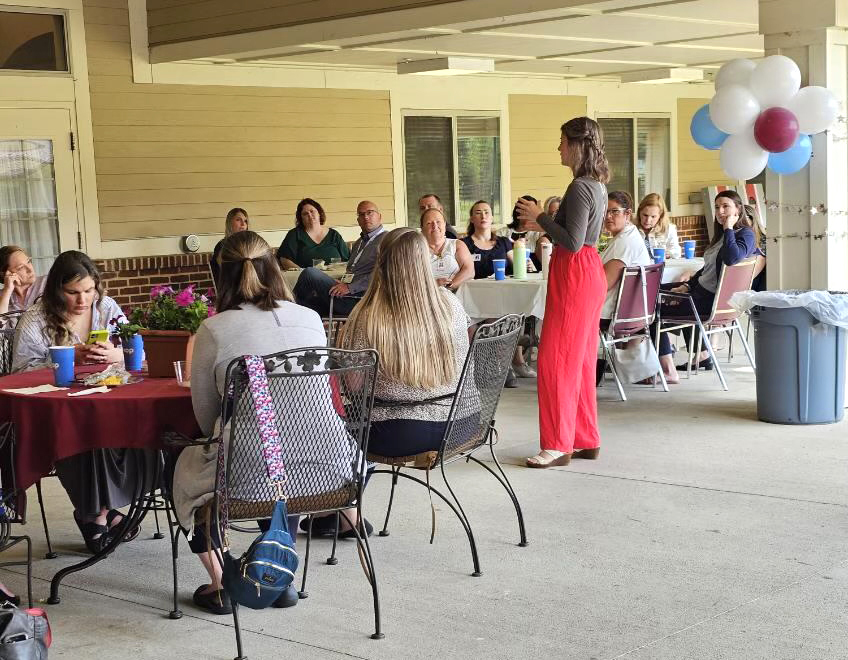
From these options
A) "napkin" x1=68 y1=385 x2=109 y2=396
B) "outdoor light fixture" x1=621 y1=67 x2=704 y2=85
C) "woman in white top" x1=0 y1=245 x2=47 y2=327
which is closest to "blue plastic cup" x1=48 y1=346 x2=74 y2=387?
"napkin" x1=68 y1=385 x2=109 y2=396

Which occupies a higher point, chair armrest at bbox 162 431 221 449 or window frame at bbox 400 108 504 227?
window frame at bbox 400 108 504 227

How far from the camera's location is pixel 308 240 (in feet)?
34.5

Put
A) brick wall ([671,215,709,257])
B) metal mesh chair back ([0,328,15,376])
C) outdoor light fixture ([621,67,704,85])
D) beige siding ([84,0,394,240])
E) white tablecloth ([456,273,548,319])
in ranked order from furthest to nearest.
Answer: brick wall ([671,215,709,257]), outdoor light fixture ([621,67,704,85]), beige siding ([84,0,394,240]), white tablecloth ([456,273,548,319]), metal mesh chair back ([0,328,15,376])

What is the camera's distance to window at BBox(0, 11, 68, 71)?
30.8 ft

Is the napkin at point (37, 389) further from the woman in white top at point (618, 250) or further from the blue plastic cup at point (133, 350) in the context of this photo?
the woman in white top at point (618, 250)

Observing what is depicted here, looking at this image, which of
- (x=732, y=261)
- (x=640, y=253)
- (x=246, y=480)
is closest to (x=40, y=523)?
(x=246, y=480)

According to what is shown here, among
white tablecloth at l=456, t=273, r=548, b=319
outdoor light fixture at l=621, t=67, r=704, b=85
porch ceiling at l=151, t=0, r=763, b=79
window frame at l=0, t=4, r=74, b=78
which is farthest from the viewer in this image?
outdoor light fixture at l=621, t=67, r=704, b=85

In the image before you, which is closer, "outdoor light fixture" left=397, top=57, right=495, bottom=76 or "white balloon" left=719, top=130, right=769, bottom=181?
"white balloon" left=719, top=130, right=769, bottom=181

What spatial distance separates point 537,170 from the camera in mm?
13875

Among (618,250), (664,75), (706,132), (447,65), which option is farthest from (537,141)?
(706,132)

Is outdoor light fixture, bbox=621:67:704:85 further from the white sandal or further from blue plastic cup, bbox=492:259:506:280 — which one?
the white sandal

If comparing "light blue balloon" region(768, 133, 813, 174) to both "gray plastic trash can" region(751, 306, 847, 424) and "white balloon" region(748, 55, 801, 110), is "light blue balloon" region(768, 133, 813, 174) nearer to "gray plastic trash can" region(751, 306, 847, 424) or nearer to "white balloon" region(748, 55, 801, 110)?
"white balloon" region(748, 55, 801, 110)

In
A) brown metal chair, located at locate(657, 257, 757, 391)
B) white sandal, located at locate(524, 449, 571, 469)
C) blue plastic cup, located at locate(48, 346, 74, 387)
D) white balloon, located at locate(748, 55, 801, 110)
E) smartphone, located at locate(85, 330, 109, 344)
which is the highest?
white balloon, located at locate(748, 55, 801, 110)

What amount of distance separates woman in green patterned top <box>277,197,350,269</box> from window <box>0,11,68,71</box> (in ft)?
7.58
